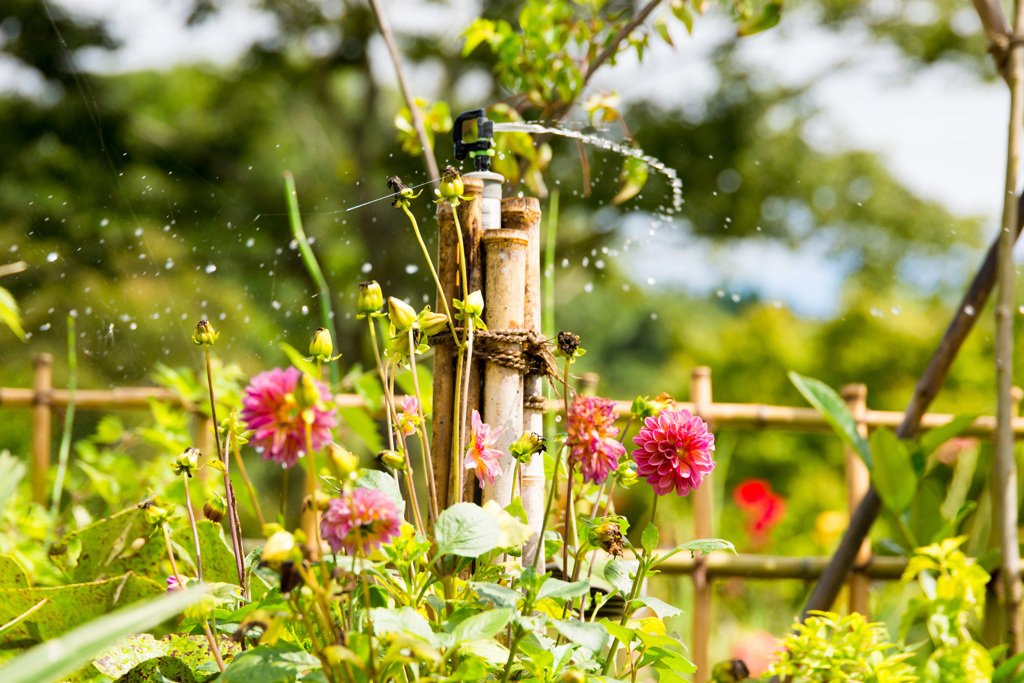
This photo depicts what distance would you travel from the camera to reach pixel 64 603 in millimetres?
625

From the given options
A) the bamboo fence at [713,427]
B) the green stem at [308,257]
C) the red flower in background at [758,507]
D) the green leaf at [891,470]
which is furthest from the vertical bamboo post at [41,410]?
the red flower in background at [758,507]

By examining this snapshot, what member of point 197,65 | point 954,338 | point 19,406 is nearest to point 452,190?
point 954,338

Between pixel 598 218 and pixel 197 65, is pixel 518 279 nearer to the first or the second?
pixel 598 218

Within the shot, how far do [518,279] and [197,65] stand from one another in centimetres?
529

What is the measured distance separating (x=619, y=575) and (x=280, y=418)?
0.83ft

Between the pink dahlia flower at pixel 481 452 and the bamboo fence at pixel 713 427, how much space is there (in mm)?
710

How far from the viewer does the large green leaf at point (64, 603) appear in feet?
2.00

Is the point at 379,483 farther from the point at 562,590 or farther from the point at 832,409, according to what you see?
the point at 832,409

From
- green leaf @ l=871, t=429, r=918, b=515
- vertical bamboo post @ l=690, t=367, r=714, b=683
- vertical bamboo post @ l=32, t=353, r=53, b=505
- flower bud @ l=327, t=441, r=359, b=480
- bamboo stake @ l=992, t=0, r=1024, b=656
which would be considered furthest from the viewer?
vertical bamboo post @ l=32, t=353, r=53, b=505

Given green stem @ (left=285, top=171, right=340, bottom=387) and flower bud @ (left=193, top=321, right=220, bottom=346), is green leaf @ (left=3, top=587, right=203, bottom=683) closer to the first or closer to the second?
flower bud @ (left=193, top=321, right=220, bottom=346)

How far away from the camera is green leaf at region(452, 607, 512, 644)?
1.21ft

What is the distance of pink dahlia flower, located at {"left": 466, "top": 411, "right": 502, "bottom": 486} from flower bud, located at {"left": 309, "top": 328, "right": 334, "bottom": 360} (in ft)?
0.39

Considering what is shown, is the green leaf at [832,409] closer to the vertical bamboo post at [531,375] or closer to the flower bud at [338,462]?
the vertical bamboo post at [531,375]

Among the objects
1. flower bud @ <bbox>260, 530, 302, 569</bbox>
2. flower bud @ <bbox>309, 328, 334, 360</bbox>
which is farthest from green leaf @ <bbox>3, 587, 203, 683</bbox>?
flower bud @ <bbox>309, 328, 334, 360</bbox>
